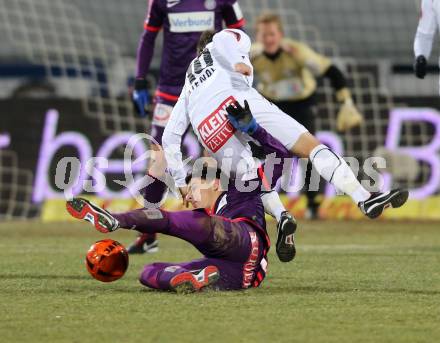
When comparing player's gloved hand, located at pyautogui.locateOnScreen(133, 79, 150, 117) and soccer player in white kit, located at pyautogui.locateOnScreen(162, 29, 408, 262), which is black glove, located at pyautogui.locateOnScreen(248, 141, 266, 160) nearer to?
soccer player in white kit, located at pyautogui.locateOnScreen(162, 29, 408, 262)

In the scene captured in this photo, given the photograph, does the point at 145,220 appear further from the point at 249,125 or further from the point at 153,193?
the point at 153,193

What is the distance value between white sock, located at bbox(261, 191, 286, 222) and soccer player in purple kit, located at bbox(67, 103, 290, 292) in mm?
232

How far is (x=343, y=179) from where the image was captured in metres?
6.55

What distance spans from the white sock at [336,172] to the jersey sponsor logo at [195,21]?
2.46 metres

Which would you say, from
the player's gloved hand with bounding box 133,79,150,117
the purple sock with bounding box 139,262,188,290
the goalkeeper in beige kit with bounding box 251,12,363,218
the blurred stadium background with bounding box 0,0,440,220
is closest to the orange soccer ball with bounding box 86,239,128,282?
the purple sock with bounding box 139,262,188,290

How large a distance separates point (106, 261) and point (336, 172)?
1.45 m

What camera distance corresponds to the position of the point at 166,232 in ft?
19.4

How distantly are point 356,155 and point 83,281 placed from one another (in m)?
6.36

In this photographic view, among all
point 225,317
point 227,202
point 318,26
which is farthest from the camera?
point 318,26

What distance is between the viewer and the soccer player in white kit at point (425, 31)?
9.11 meters

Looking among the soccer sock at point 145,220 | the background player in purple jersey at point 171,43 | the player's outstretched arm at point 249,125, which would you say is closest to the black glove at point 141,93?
the background player in purple jersey at point 171,43

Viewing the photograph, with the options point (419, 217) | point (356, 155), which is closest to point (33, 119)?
point (356, 155)

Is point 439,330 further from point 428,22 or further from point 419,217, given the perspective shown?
point 419,217

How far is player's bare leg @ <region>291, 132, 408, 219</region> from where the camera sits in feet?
20.1
